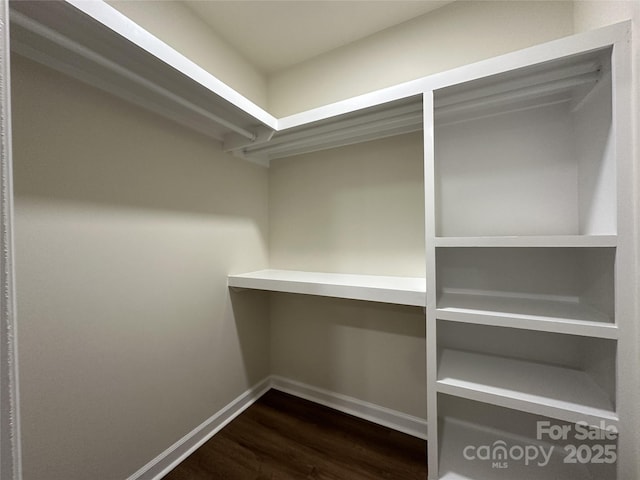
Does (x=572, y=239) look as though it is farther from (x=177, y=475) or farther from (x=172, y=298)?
(x=177, y=475)

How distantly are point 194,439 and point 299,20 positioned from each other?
2.57 meters

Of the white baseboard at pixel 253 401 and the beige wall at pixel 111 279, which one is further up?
the beige wall at pixel 111 279

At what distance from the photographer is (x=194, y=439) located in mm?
1387

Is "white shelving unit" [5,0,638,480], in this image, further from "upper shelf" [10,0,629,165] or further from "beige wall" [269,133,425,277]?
"beige wall" [269,133,425,277]

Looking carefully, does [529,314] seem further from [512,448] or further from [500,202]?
[512,448]

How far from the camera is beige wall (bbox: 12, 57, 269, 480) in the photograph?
2.90ft

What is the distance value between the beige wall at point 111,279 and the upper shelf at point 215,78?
0.31 feet

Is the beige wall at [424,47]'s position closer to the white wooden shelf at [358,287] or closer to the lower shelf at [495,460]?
the white wooden shelf at [358,287]

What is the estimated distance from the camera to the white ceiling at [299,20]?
1.37 meters

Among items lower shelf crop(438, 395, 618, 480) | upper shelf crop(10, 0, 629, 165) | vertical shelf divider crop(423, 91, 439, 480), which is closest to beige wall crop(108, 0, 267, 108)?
upper shelf crop(10, 0, 629, 165)

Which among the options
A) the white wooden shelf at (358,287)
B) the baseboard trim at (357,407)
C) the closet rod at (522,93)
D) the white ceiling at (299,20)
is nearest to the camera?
the closet rod at (522,93)

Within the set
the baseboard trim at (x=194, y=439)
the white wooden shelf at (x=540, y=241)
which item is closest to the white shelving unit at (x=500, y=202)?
the white wooden shelf at (x=540, y=241)


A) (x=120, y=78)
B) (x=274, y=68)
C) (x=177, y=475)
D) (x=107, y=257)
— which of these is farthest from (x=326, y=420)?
(x=274, y=68)

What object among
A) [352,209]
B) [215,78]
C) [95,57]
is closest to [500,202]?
[352,209]
